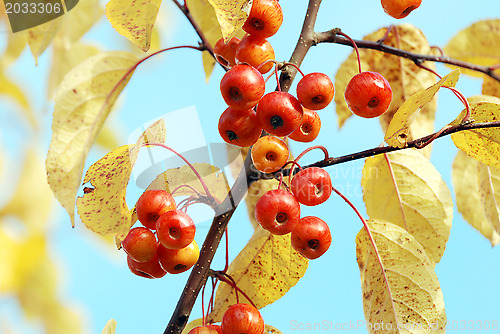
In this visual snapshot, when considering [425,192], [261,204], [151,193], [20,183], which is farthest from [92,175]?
[20,183]

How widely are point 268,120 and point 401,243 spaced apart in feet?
1.70

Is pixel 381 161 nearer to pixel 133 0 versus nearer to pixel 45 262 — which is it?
pixel 133 0

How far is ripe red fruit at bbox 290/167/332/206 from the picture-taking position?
1.06 metres

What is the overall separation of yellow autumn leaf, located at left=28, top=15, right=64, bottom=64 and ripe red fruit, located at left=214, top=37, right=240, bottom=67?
50cm

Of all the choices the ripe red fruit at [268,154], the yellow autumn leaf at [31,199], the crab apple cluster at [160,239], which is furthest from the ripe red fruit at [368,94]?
the yellow autumn leaf at [31,199]

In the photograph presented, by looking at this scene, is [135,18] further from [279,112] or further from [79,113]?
[279,112]

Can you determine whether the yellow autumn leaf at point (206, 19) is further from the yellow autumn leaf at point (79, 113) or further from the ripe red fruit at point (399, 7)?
the ripe red fruit at point (399, 7)

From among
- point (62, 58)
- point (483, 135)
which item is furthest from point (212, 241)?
point (62, 58)

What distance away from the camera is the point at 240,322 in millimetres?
1078

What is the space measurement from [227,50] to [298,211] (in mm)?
442

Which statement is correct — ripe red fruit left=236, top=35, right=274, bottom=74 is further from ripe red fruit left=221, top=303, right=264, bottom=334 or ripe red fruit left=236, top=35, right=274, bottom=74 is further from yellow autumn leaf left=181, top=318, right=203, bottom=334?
yellow autumn leaf left=181, top=318, right=203, bottom=334

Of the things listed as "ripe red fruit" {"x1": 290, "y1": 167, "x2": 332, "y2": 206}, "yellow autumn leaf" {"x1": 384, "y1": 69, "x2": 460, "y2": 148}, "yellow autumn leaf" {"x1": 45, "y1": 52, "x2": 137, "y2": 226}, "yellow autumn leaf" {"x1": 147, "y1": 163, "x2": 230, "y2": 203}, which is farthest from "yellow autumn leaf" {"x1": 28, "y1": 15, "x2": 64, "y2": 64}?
"yellow autumn leaf" {"x1": 384, "y1": 69, "x2": 460, "y2": 148}

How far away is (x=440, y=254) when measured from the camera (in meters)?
1.42

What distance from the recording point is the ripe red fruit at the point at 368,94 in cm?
111
